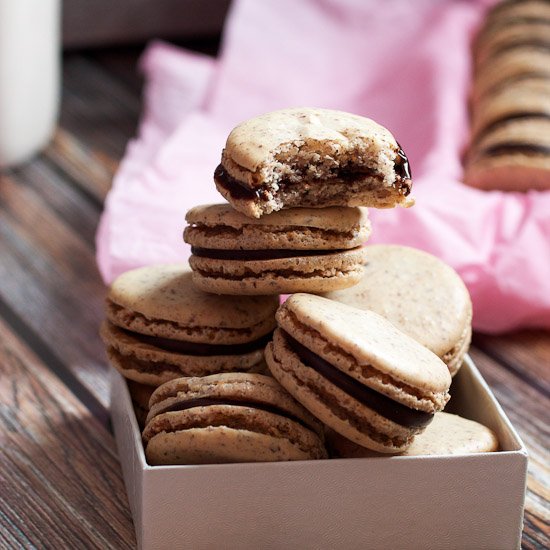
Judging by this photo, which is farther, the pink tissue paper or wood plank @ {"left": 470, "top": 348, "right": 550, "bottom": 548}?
the pink tissue paper

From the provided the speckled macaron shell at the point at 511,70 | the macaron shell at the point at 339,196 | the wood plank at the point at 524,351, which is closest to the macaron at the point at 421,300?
the macaron shell at the point at 339,196

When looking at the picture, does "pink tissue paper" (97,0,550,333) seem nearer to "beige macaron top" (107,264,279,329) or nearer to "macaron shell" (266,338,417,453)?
"beige macaron top" (107,264,279,329)

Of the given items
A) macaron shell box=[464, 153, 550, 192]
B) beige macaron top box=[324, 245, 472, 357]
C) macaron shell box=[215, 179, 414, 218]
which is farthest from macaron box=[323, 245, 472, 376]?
macaron shell box=[464, 153, 550, 192]

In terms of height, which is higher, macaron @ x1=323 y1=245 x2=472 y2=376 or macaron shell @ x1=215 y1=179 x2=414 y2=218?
macaron shell @ x1=215 y1=179 x2=414 y2=218

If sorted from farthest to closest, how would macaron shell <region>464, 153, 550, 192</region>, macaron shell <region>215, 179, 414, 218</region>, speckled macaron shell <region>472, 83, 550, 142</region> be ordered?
speckled macaron shell <region>472, 83, 550, 142</region>, macaron shell <region>464, 153, 550, 192</region>, macaron shell <region>215, 179, 414, 218</region>

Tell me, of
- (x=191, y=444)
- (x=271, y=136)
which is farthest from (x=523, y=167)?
(x=191, y=444)

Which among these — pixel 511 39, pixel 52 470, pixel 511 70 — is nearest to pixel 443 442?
pixel 52 470

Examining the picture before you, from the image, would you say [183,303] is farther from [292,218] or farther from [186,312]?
[292,218]
